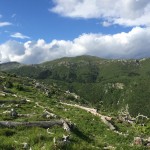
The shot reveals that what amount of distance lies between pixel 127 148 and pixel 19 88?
5280 cm

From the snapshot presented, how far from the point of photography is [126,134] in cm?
4188

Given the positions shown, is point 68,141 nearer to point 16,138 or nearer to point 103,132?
point 16,138

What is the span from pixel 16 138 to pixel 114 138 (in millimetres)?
13667

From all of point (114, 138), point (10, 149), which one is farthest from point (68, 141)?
point (114, 138)

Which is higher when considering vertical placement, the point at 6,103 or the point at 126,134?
the point at 6,103

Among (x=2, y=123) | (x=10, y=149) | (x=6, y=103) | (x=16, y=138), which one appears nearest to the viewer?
(x=10, y=149)

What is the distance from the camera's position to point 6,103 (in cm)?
5419

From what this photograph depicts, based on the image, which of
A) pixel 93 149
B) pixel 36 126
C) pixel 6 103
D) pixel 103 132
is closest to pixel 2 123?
pixel 36 126

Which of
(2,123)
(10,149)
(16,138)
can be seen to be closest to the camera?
(10,149)

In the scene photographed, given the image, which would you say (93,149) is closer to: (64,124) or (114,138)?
(64,124)

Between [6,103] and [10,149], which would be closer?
[10,149]

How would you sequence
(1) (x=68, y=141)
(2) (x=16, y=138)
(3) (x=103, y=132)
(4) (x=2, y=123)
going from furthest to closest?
(3) (x=103, y=132), (4) (x=2, y=123), (2) (x=16, y=138), (1) (x=68, y=141)

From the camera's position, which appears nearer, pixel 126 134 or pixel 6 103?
pixel 126 134

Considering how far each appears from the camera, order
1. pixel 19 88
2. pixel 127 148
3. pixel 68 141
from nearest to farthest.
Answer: pixel 68 141 → pixel 127 148 → pixel 19 88
